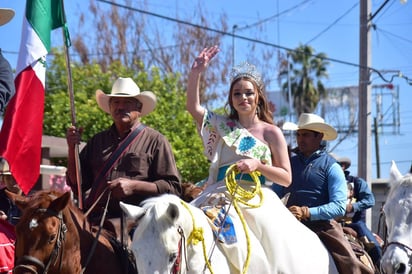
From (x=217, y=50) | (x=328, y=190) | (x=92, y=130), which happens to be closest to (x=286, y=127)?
(x=328, y=190)

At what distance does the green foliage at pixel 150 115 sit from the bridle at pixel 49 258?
1454 cm

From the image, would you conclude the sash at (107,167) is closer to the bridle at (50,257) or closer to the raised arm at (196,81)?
the raised arm at (196,81)

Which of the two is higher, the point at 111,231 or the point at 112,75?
the point at 112,75

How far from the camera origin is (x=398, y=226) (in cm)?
602

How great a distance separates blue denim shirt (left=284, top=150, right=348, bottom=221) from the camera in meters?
7.31

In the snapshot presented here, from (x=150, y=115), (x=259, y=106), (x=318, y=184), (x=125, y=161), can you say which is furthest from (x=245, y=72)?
(x=150, y=115)

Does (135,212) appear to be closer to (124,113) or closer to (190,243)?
(190,243)

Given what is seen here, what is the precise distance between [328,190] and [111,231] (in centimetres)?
225

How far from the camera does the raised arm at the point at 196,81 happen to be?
6.38m

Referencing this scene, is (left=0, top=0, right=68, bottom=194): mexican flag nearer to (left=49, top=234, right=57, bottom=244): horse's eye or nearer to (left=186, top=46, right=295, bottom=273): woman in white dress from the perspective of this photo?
(left=49, top=234, right=57, bottom=244): horse's eye

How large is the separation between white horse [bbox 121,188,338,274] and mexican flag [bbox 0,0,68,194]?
5.28 ft

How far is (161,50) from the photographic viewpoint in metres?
33.4

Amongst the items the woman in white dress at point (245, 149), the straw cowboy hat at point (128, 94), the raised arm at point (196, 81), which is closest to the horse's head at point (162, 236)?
the woman in white dress at point (245, 149)

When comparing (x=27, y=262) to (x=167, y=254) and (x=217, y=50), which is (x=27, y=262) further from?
(x=217, y=50)
